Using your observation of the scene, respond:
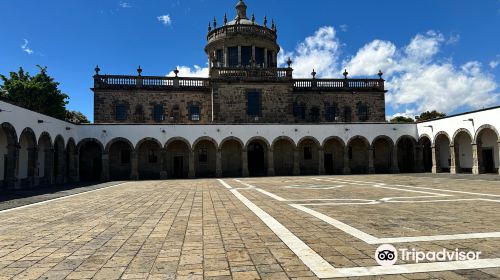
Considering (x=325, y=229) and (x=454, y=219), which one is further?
(x=454, y=219)

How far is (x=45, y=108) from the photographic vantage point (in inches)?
1266

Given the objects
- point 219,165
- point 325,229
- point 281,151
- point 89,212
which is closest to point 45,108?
point 219,165

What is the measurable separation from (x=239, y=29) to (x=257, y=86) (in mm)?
7195

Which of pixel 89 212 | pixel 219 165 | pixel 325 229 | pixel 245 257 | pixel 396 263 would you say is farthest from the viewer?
pixel 219 165

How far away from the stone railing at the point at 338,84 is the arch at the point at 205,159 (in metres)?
9.88

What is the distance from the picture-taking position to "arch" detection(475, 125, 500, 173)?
22531 mm

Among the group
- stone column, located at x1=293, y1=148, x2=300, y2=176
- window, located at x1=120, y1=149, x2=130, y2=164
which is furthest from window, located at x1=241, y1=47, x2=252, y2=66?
window, located at x1=120, y1=149, x2=130, y2=164

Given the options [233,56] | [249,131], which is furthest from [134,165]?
[233,56]

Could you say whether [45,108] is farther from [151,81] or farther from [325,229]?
[325,229]

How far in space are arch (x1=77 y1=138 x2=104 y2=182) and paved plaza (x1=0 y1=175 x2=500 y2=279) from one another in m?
17.9

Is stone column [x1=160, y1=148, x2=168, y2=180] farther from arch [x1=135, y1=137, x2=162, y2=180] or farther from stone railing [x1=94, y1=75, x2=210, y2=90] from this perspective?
stone railing [x1=94, y1=75, x2=210, y2=90]

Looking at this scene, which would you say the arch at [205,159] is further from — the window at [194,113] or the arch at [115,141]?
the arch at [115,141]

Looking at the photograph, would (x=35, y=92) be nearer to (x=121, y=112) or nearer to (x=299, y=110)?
(x=121, y=112)

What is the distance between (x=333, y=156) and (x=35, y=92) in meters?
28.1
